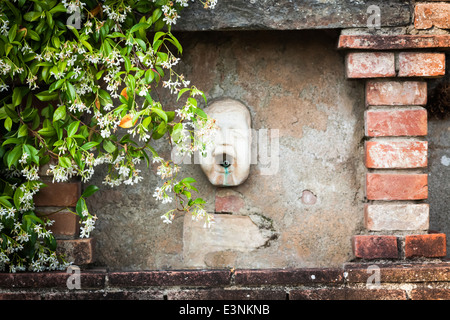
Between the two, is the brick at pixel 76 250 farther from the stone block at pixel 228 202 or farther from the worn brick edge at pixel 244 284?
the stone block at pixel 228 202

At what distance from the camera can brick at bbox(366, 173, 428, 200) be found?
2166 mm

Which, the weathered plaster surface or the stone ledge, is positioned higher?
the stone ledge

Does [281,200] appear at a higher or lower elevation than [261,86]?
lower

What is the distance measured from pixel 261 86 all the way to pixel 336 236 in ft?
2.37

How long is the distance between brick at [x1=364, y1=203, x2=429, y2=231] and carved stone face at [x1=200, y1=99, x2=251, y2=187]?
21.8 inches

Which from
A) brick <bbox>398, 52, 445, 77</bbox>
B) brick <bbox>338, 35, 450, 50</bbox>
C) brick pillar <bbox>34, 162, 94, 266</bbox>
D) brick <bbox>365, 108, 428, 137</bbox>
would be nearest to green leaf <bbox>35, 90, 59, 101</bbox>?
brick pillar <bbox>34, 162, 94, 266</bbox>

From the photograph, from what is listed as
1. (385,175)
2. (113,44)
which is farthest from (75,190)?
(385,175)

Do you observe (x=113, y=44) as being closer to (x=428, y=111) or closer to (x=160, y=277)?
(x=160, y=277)

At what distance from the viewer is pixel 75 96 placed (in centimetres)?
193

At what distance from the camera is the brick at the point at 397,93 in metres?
2.17

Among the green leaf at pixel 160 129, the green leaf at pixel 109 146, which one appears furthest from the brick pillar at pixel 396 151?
the green leaf at pixel 109 146

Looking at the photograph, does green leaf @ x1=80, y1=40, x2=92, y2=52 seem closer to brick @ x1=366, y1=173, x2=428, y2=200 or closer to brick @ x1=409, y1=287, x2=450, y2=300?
brick @ x1=366, y1=173, x2=428, y2=200

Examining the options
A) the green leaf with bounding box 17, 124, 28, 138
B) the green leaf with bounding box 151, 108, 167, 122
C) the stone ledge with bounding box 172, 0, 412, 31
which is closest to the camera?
the green leaf with bounding box 151, 108, 167, 122

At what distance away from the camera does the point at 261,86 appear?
231cm
